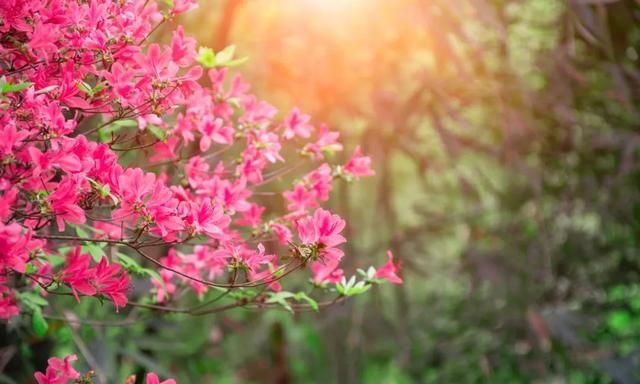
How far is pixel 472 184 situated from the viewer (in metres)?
2.54

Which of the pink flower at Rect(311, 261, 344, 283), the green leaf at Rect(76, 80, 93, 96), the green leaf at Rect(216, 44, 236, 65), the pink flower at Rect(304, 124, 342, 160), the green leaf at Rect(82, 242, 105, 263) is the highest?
the green leaf at Rect(216, 44, 236, 65)

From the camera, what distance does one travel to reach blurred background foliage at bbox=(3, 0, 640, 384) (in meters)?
2.47

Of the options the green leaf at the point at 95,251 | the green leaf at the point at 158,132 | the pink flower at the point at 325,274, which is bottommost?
the pink flower at the point at 325,274

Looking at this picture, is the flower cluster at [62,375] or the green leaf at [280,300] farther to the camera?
the green leaf at [280,300]

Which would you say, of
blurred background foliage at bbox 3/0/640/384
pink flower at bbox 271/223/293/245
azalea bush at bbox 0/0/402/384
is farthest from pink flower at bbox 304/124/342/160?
blurred background foliage at bbox 3/0/640/384

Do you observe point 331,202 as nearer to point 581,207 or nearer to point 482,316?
point 482,316

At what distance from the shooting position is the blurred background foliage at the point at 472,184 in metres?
2.47

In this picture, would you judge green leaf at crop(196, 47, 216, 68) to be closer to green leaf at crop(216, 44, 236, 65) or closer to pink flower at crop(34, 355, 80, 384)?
green leaf at crop(216, 44, 236, 65)

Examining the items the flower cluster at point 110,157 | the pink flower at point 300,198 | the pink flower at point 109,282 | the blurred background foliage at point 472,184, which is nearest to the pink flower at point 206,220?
the flower cluster at point 110,157

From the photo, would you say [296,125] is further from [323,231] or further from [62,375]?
[62,375]

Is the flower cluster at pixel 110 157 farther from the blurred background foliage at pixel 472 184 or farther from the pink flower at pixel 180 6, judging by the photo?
the blurred background foliage at pixel 472 184

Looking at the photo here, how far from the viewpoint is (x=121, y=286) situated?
0.97m

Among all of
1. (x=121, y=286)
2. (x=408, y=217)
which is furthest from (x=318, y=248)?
(x=408, y=217)

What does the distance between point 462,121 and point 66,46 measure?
137cm
